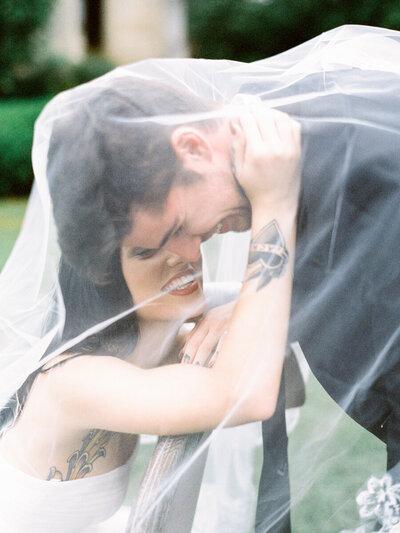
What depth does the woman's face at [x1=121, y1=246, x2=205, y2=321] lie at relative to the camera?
148 centimetres

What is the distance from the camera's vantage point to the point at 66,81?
38.5ft

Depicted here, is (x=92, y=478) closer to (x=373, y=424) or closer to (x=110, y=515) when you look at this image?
(x=110, y=515)

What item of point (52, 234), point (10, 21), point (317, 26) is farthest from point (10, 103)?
point (52, 234)

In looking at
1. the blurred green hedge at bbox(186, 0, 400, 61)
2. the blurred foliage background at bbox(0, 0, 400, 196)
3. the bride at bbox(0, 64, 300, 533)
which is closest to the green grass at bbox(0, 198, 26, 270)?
the blurred foliage background at bbox(0, 0, 400, 196)

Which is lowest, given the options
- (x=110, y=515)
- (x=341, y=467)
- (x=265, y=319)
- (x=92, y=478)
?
(x=110, y=515)

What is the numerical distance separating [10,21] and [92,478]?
10.5 m

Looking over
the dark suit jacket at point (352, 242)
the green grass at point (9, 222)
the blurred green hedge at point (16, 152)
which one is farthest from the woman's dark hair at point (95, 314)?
the blurred green hedge at point (16, 152)

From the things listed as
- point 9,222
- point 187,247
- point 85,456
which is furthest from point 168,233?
point 9,222

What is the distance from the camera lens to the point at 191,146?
1407mm

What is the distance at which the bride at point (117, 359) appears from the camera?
1434mm

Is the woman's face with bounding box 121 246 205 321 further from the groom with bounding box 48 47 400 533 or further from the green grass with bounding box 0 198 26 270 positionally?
the green grass with bounding box 0 198 26 270

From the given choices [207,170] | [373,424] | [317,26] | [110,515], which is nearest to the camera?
[207,170]

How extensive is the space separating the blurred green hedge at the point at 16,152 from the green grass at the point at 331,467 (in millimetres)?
7281

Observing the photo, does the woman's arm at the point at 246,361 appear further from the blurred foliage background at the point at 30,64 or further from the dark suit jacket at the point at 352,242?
the blurred foliage background at the point at 30,64
